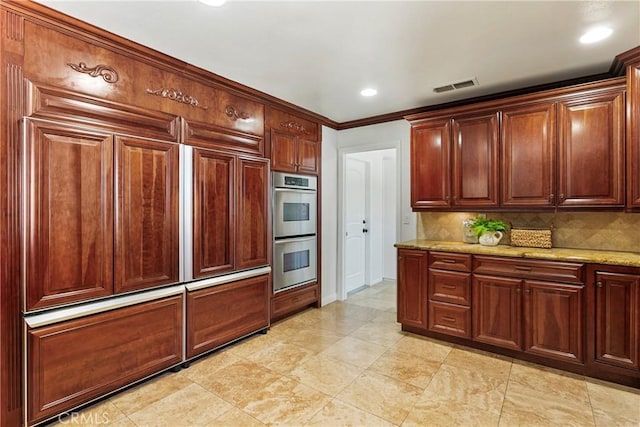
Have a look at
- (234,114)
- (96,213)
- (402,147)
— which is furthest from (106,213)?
(402,147)

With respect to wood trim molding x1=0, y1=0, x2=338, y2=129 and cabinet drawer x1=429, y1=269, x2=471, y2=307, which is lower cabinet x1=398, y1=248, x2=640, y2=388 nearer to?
cabinet drawer x1=429, y1=269, x2=471, y2=307

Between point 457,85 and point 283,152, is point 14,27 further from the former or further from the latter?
point 457,85

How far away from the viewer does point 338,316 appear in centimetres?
396

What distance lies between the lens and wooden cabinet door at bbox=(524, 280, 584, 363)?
255 centimetres

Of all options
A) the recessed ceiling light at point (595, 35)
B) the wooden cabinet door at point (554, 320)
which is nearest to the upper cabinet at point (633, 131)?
the recessed ceiling light at point (595, 35)

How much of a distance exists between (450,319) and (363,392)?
4.18 feet

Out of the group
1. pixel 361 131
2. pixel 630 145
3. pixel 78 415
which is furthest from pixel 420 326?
pixel 78 415

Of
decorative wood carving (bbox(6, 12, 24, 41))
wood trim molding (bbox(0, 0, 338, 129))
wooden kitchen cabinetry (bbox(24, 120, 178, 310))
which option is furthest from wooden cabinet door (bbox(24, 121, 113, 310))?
wood trim molding (bbox(0, 0, 338, 129))

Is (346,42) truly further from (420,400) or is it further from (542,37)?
(420,400)

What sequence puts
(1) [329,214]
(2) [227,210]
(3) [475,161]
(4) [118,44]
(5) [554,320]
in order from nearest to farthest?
(4) [118,44], (5) [554,320], (2) [227,210], (3) [475,161], (1) [329,214]

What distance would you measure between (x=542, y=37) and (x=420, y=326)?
2.65 m

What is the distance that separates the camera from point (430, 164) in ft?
11.4

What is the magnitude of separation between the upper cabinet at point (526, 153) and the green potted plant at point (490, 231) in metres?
0.21

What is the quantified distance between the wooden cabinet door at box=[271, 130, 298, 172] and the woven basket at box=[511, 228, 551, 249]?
243 cm
